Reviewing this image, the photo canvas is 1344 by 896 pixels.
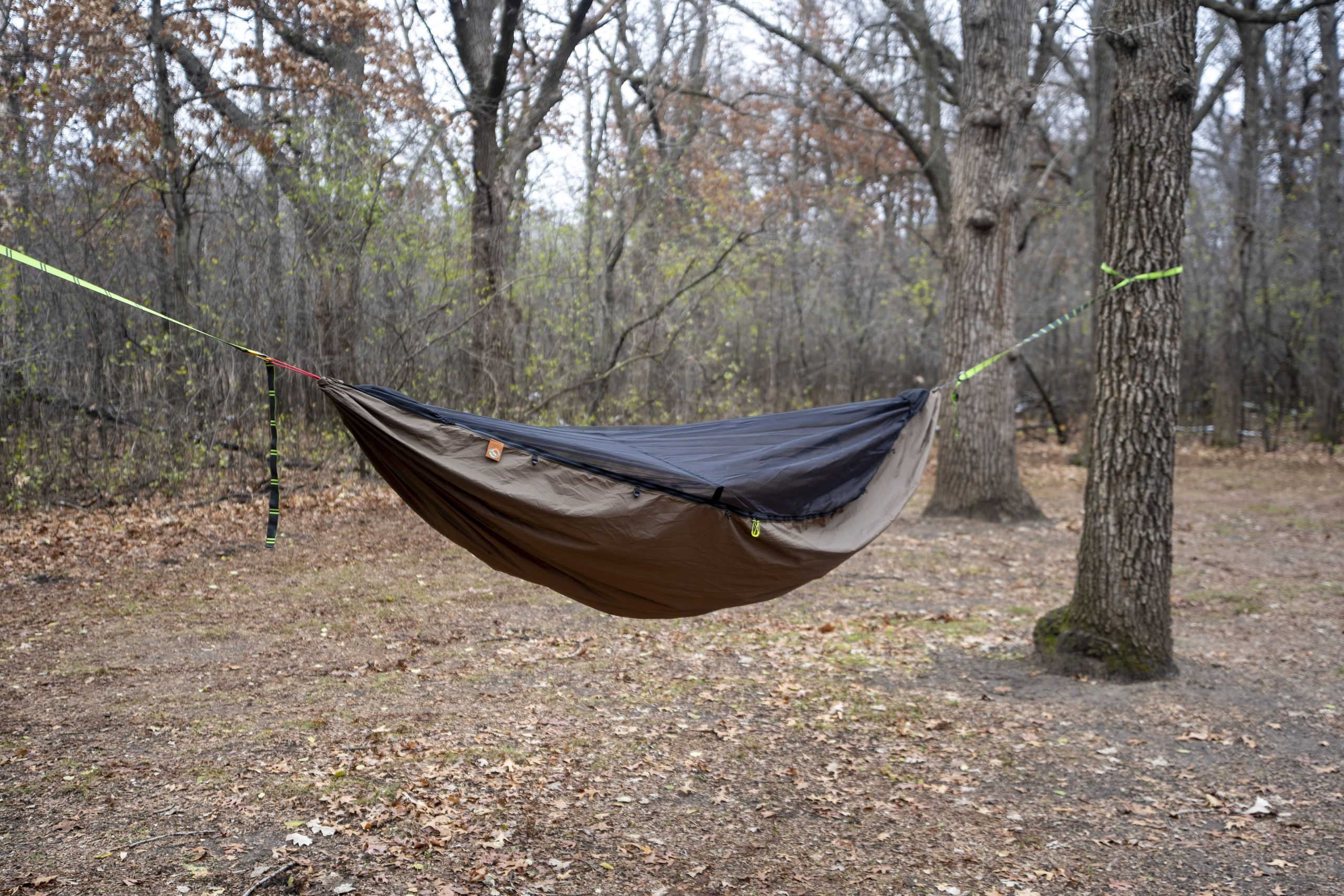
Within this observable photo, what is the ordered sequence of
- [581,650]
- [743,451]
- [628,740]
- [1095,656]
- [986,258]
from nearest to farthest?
[628,740] → [743,451] → [1095,656] → [581,650] → [986,258]

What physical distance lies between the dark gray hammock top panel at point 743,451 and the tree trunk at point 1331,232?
9.62m

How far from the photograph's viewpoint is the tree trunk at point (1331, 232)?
10555 millimetres

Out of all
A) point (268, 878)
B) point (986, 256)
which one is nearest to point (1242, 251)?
point (986, 256)

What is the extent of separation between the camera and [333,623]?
448cm

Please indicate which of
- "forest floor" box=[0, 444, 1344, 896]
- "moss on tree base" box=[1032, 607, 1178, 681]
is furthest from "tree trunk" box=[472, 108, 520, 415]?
"moss on tree base" box=[1032, 607, 1178, 681]

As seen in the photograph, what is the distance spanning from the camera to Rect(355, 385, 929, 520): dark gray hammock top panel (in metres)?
2.92

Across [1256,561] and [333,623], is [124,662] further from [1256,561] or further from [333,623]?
[1256,561]

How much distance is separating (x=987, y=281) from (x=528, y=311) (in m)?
3.77

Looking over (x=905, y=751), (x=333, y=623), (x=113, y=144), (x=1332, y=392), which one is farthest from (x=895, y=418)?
(x=1332, y=392)

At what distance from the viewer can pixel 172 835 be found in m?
2.44

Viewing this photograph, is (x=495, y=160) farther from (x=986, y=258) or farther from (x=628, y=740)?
(x=628, y=740)

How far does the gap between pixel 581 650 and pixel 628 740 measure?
102 centimetres

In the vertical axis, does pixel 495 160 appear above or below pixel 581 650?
above

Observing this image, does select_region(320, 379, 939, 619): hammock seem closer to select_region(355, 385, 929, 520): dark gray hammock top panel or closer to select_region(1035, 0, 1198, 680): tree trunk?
select_region(355, 385, 929, 520): dark gray hammock top panel
